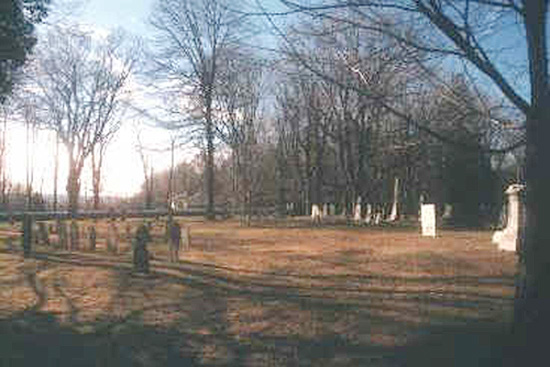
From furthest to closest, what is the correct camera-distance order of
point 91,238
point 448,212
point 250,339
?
point 448,212 → point 91,238 → point 250,339

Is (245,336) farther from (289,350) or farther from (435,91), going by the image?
(435,91)

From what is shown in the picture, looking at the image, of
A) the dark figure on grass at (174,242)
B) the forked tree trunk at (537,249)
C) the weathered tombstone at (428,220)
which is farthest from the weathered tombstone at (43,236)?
the forked tree trunk at (537,249)

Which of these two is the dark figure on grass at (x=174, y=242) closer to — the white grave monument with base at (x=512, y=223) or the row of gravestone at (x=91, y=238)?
the row of gravestone at (x=91, y=238)

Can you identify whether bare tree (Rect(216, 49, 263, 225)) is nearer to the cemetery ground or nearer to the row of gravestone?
the row of gravestone

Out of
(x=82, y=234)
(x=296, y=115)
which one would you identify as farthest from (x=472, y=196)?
(x=82, y=234)

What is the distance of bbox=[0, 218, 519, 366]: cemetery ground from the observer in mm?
6180

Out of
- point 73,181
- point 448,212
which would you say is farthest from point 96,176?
point 448,212

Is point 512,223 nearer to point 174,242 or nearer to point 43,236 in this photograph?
point 174,242

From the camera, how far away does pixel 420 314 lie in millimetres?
7762

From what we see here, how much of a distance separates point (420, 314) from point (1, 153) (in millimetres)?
50686

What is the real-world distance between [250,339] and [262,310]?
149cm

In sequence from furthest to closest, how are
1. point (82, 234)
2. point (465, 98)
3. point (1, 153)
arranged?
point (1, 153) → point (82, 234) → point (465, 98)

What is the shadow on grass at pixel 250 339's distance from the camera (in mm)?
5969

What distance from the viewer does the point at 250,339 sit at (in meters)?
6.78
